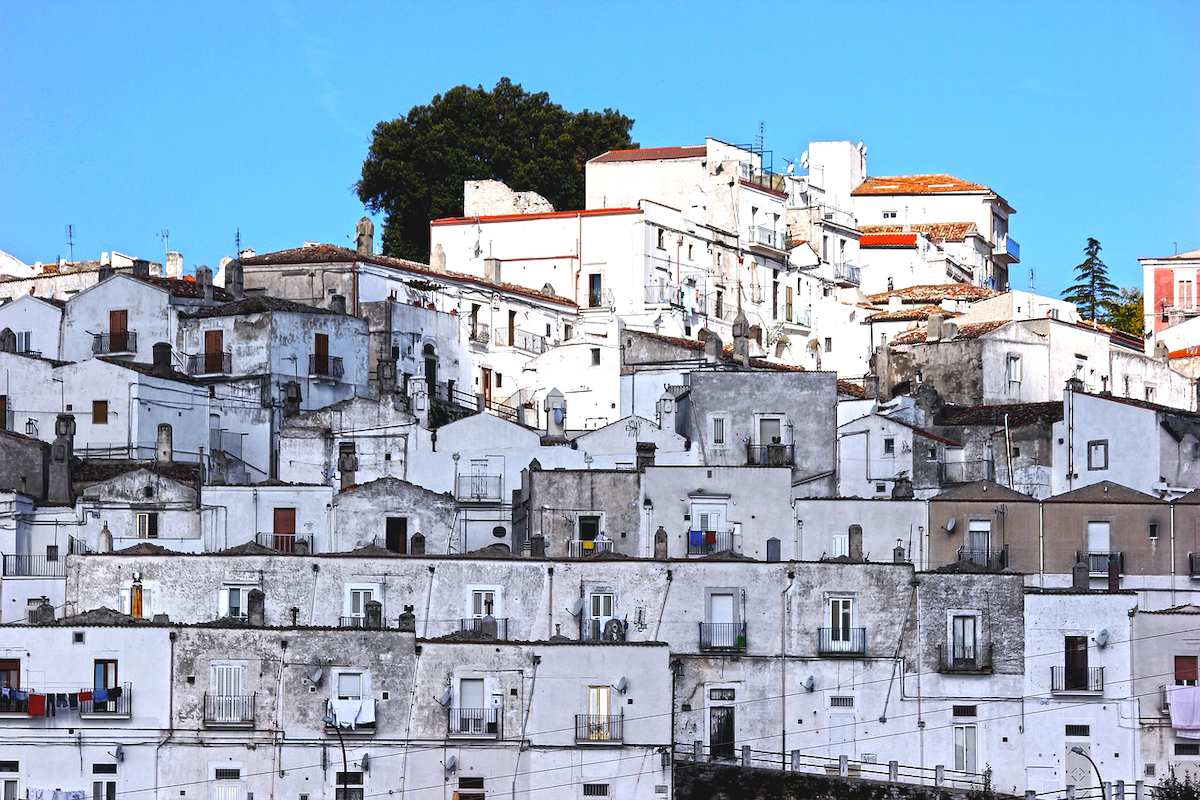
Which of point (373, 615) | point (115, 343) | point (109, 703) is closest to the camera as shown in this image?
point (109, 703)

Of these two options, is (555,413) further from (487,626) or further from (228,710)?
(228,710)

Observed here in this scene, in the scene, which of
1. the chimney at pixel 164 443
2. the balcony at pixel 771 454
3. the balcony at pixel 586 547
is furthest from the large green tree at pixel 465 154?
the balcony at pixel 586 547

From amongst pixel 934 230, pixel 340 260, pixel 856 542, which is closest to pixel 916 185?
pixel 934 230

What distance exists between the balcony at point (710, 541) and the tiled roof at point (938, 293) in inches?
1489

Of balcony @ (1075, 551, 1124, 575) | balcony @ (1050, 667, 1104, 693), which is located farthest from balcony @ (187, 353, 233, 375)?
balcony @ (1050, 667, 1104, 693)

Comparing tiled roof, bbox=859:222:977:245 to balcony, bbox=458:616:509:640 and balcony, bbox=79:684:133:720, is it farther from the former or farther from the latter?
balcony, bbox=79:684:133:720

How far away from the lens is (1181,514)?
209 ft

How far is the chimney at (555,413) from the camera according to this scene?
2896 inches

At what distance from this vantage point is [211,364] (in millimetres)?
76625

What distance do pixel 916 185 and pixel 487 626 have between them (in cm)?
6690

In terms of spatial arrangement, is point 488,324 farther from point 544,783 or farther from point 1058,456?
point 544,783

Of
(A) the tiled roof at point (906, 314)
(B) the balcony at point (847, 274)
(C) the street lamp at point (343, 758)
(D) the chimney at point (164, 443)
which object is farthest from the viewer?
(B) the balcony at point (847, 274)

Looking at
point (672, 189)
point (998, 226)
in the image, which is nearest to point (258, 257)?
point (672, 189)

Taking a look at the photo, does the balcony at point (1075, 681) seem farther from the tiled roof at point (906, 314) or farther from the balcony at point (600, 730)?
the tiled roof at point (906, 314)
